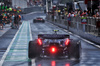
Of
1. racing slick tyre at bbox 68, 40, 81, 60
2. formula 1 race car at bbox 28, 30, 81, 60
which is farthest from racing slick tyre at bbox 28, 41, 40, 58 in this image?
racing slick tyre at bbox 68, 40, 81, 60

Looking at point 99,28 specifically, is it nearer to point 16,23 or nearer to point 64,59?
point 64,59

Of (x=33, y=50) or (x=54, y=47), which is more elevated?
(x=54, y=47)

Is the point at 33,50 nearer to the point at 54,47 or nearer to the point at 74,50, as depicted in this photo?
the point at 54,47

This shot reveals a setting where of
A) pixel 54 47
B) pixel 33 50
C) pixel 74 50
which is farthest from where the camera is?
pixel 33 50

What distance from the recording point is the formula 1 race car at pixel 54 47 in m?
13.8

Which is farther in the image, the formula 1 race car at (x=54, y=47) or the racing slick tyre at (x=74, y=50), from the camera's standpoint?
the racing slick tyre at (x=74, y=50)

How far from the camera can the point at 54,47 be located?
45.0 feet

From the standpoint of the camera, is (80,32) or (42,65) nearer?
(42,65)

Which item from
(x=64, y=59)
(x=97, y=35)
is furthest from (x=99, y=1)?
(x=64, y=59)

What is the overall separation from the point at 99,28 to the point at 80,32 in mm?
9671

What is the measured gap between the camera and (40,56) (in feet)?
45.8

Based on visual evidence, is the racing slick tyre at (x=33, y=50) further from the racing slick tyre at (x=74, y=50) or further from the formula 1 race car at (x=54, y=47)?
the racing slick tyre at (x=74, y=50)

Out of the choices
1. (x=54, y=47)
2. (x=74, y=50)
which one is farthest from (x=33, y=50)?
(x=74, y=50)

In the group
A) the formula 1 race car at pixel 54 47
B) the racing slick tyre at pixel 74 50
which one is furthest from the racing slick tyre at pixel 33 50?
the racing slick tyre at pixel 74 50
